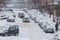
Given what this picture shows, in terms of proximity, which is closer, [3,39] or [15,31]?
[3,39]

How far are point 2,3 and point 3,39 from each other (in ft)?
218

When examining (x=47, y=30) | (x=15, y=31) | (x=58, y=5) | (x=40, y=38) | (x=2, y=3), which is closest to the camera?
(x=40, y=38)

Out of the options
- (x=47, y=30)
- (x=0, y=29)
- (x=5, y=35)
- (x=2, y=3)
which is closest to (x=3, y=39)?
(x=5, y=35)

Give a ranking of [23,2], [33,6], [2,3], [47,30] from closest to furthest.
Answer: [47,30]
[33,6]
[2,3]
[23,2]

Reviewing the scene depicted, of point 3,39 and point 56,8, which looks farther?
point 56,8

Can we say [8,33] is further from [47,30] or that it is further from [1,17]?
[1,17]

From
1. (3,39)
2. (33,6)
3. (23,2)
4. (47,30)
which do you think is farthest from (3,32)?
(23,2)

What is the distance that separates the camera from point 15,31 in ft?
104

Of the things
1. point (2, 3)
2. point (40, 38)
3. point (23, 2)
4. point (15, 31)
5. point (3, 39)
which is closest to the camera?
point (3, 39)

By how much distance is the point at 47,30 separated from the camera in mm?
34812

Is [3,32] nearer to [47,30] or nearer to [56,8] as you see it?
[47,30]

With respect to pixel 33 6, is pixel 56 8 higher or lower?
higher

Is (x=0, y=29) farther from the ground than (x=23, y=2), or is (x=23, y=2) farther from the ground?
(x=0, y=29)

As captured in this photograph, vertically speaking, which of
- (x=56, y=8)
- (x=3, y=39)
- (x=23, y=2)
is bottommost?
(x=23, y=2)
